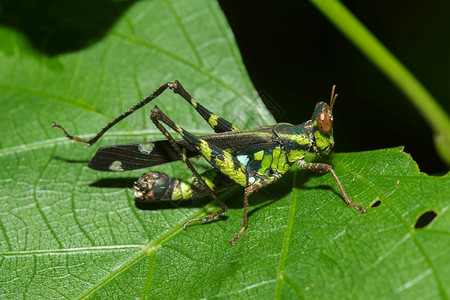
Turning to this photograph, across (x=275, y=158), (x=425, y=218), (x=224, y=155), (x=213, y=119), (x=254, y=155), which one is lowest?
(x=425, y=218)

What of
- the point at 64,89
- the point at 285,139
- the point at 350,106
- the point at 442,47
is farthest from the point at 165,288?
the point at 442,47

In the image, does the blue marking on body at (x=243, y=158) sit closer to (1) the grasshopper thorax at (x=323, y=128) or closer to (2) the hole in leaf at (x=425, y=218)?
(1) the grasshopper thorax at (x=323, y=128)

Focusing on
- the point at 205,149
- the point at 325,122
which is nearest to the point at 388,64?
the point at 325,122

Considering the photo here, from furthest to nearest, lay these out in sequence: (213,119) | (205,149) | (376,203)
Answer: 1. (213,119)
2. (205,149)
3. (376,203)

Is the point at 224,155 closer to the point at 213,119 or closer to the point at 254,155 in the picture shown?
the point at 254,155

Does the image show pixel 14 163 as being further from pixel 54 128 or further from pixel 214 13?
pixel 214 13

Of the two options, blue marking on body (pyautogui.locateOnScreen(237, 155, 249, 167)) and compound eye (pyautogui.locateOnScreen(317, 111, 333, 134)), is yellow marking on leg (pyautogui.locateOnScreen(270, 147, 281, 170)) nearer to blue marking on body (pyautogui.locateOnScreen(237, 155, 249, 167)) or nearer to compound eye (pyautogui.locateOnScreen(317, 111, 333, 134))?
blue marking on body (pyautogui.locateOnScreen(237, 155, 249, 167))
